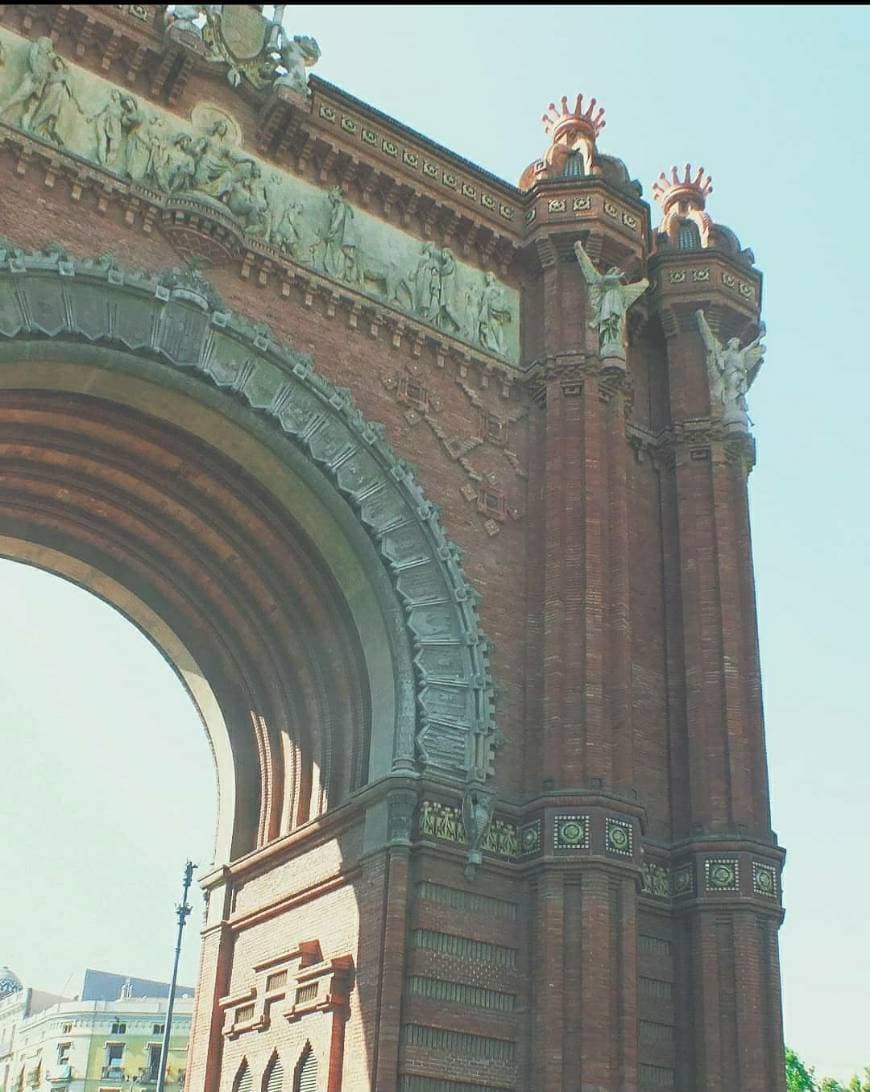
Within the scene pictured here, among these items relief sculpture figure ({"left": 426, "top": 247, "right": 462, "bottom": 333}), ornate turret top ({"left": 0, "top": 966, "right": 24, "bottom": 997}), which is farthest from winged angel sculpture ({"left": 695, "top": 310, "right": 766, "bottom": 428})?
ornate turret top ({"left": 0, "top": 966, "right": 24, "bottom": 997})

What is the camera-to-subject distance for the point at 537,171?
20984mm

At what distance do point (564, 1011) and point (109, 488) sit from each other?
9216 mm

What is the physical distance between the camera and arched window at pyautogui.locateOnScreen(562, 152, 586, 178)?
20625 mm

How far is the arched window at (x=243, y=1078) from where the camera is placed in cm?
1761

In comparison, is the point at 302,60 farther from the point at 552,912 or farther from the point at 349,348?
the point at 552,912

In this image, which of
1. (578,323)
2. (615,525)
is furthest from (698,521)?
(578,323)

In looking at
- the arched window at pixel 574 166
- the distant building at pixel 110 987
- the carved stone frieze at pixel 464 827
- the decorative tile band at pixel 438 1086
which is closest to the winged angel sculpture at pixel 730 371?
the arched window at pixel 574 166

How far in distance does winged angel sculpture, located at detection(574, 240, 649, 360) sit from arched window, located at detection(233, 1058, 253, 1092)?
10.8 m

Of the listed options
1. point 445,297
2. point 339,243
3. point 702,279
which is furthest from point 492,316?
point 702,279

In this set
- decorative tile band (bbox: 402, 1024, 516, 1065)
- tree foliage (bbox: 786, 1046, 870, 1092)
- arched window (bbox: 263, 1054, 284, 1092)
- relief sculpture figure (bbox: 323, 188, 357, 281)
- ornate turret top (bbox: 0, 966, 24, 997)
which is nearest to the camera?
decorative tile band (bbox: 402, 1024, 516, 1065)

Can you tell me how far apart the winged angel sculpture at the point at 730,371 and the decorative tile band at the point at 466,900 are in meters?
8.06

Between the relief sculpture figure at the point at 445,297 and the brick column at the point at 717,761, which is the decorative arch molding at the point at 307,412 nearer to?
the relief sculpture figure at the point at 445,297

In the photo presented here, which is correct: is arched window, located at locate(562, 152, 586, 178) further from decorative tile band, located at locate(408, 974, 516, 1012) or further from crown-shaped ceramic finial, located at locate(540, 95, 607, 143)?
decorative tile band, located at locate(408, 974, 516, 1012)

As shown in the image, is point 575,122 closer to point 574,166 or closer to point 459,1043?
point 574,166
